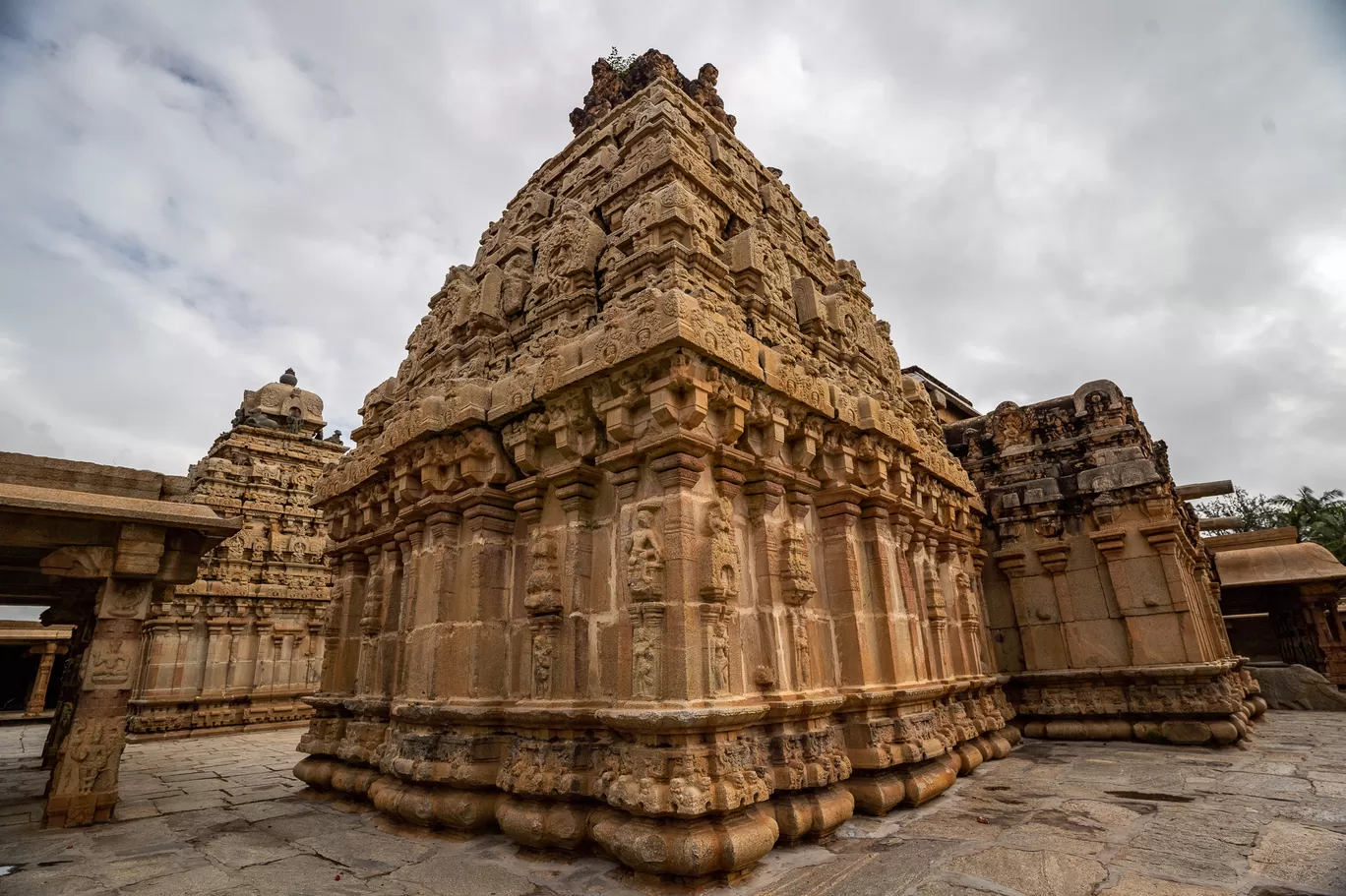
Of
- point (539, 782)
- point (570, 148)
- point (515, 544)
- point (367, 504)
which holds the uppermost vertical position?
point (570, 148)

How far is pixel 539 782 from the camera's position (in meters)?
4.93

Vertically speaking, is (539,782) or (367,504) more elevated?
(367,504)

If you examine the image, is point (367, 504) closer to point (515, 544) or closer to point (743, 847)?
point (515, 544)

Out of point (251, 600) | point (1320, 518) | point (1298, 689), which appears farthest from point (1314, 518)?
point (251, 600)

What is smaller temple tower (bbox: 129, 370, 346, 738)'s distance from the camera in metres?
15.0

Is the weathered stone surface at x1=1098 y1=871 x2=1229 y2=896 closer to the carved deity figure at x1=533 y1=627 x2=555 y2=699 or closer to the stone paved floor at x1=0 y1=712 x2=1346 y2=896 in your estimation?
the stone paved floor at x1=0 y1=712 x2=1346 y2=896

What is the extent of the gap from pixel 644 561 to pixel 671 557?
0.20m

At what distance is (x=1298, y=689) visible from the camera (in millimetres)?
14148

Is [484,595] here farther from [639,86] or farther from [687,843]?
[639,86]

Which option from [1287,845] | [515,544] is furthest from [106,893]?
[1287,845]

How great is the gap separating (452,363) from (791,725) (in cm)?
573

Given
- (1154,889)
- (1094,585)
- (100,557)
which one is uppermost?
(100,557)

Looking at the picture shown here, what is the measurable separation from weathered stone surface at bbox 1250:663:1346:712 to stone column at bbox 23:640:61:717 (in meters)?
35.2

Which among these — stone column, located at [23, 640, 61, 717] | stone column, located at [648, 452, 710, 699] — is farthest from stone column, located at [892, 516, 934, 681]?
stone column, located at [23, 640, 61, 717]
